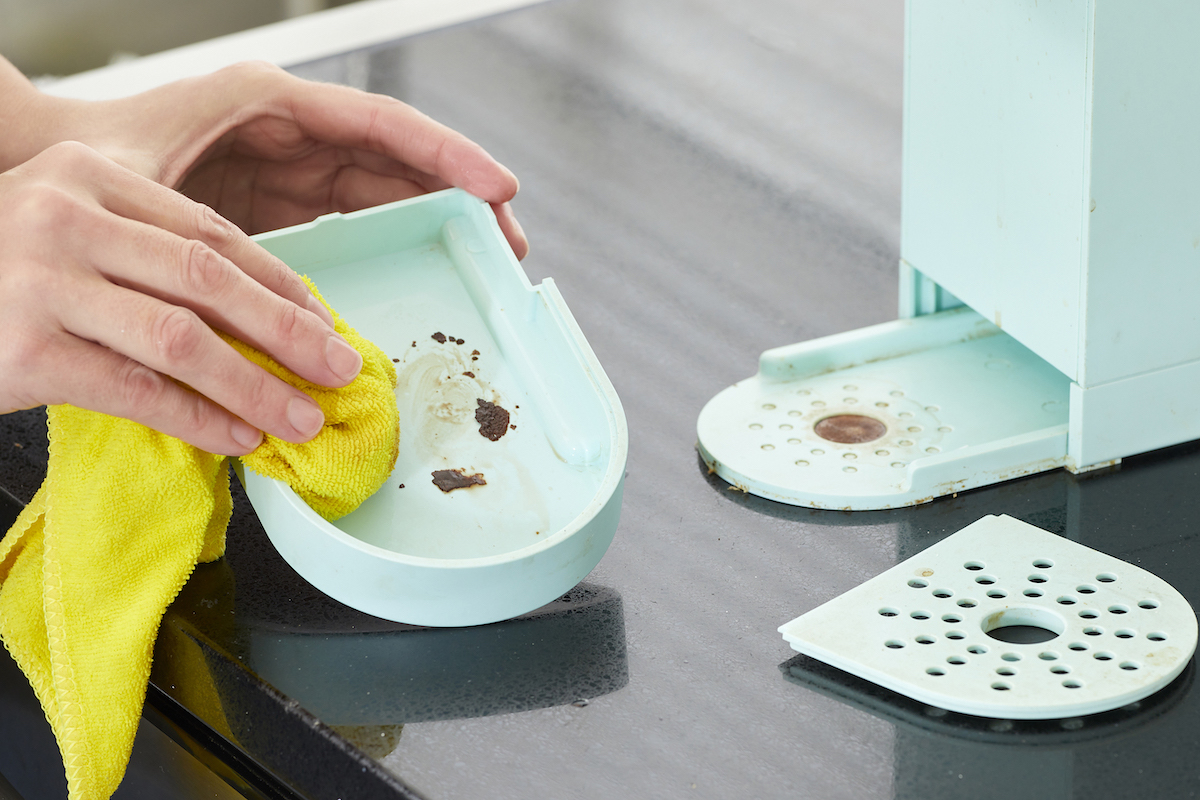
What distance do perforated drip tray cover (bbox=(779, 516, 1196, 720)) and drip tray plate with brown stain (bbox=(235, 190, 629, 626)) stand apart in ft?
0.39

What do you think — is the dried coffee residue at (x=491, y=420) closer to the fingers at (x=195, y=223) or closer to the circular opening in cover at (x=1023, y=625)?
the fingers at (x=195, y=223)

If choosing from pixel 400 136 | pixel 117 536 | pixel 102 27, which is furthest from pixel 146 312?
pixel 102 27

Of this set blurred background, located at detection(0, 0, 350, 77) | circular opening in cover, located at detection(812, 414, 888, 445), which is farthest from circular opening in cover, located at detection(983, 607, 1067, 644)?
blurred background, located at detection(0, 0, 350, 77)

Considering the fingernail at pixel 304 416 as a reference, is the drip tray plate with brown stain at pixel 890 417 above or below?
below

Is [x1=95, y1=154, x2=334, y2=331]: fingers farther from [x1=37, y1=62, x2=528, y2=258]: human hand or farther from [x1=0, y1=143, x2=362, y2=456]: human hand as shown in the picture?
[x1=37, y1=62, x2=528, y2=258]: human hand

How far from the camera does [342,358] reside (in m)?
→ 0.54

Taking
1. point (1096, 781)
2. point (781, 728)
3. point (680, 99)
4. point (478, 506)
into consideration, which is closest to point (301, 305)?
point (478, 506)

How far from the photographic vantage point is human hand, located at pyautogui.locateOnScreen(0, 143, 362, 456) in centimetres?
51

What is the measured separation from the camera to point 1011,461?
636 millimetres

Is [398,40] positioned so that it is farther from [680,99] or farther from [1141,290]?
[1141,290]

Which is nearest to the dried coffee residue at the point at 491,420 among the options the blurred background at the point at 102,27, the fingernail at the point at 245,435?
the fingernail at the point at 245,435

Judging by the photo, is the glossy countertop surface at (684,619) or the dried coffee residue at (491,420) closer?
the glossy countertop surface at (684,619)

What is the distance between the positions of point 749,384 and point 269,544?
28cm

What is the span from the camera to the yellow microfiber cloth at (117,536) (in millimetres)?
524
